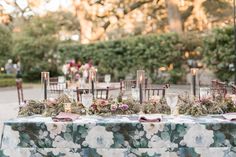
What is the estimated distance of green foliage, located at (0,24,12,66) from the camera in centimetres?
2861

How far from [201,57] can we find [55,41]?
444 inches

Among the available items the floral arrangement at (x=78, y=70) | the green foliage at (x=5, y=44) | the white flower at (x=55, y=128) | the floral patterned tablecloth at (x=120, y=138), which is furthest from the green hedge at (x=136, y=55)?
the white flower at (x=55, y=128)

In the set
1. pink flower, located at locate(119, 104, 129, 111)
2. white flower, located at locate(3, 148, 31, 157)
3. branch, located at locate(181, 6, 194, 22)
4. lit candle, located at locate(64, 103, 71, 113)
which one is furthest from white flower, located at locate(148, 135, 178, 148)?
branch, located at locate(181, 6, 194, 22)

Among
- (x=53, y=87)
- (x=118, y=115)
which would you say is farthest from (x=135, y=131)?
(x=53, y=87)

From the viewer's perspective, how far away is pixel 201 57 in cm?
2305

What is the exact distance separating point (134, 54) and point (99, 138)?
20.9 metres

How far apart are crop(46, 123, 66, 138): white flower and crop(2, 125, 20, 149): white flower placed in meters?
0.30

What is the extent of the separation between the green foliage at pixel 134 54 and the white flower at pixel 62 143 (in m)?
19.1

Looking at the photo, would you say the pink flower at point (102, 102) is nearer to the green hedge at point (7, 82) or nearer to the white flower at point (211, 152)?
the white flower at point (211, 152)

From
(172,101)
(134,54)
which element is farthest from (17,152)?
(134,54)

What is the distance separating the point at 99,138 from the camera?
4.48 metres

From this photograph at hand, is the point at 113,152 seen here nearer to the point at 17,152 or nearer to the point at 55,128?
the point at 55,128

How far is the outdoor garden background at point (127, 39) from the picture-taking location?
2300 cm

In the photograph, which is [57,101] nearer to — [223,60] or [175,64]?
[223,60]
